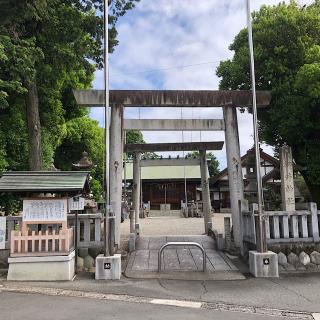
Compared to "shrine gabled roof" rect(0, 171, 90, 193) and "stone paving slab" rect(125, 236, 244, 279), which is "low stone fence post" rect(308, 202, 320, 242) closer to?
"stone paving slab" rect(125, 236, 244, 279)

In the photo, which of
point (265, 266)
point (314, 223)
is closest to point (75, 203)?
point (265, 266)

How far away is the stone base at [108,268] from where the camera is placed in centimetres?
884

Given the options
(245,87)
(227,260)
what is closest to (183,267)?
(227,260)

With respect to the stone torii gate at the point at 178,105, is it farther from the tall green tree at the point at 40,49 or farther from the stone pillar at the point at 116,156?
the tall green tree at the point at 40,49

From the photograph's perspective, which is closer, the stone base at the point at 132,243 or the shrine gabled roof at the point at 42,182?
the shrine gabled roof at the point at 42,182

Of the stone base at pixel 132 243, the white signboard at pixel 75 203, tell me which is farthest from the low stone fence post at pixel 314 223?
the white signboard at pixel 75 203

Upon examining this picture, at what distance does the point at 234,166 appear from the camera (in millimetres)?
11758

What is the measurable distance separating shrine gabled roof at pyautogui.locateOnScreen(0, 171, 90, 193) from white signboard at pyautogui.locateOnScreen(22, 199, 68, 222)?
34 centimetres

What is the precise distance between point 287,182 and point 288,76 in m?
5.28

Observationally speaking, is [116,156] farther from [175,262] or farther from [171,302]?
[171,302]

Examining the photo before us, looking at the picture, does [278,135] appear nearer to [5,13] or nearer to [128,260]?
[128,260]

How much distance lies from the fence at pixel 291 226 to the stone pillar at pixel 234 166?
3.62 ft

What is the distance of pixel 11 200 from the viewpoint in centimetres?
1708

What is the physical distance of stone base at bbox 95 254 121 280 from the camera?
8.84m
